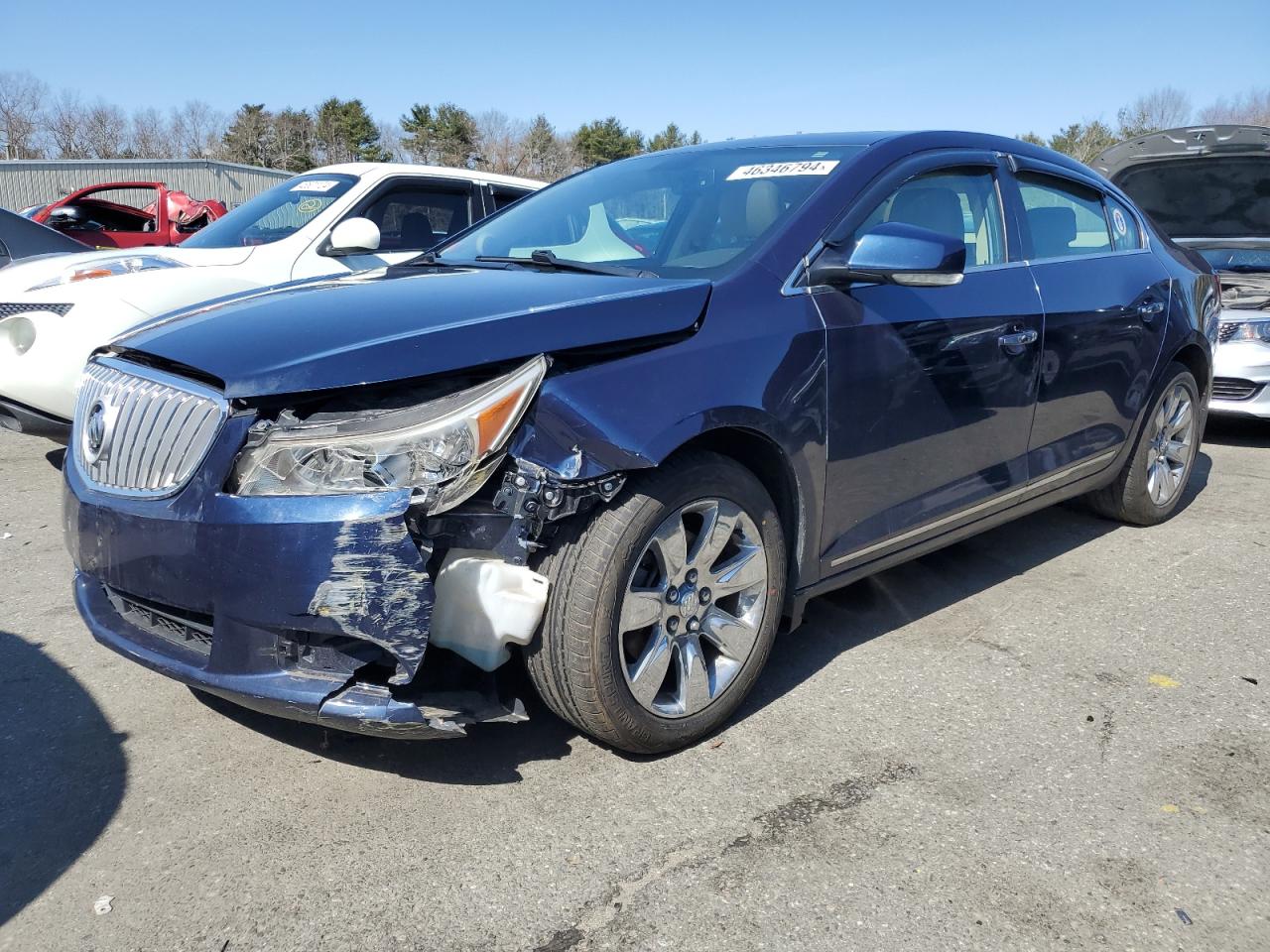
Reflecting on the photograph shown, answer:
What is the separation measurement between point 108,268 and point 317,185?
1.40 meters

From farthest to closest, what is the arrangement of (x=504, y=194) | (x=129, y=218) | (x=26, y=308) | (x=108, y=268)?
(x=129, y=218)
(x=504, y=194)
(x=108, y=268)
(x=26, y=308)

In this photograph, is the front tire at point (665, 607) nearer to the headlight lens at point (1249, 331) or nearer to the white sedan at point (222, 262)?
the white sedan at point (222, 262)

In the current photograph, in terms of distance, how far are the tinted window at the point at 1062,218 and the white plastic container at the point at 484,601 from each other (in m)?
2.53

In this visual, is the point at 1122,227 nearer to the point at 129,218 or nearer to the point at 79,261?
the point at 79,261

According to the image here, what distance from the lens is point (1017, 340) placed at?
12.0 feet

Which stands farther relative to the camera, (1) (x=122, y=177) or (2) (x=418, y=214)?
(1) (x=122, y=177)

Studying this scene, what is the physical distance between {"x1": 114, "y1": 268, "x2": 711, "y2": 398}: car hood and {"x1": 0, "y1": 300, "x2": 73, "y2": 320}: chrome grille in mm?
2735

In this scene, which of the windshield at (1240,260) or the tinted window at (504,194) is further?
the windshield at (1240,260)

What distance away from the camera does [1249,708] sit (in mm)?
3199

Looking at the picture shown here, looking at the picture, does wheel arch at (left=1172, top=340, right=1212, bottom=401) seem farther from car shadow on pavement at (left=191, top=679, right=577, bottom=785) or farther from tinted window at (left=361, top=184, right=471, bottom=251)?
tinted window at (left=361, top=184, right=471, bottom=251)

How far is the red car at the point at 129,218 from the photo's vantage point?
43.1 feet

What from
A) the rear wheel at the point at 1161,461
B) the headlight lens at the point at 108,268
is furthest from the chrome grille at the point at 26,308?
the rear wheel at the point at 1161,461

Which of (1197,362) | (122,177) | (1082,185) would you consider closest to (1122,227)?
(1082,185)

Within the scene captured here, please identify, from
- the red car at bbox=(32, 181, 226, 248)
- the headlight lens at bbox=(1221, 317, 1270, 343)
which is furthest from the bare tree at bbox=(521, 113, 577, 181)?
the headlight lens at bbox=(1221, 317, 1270, 343)
